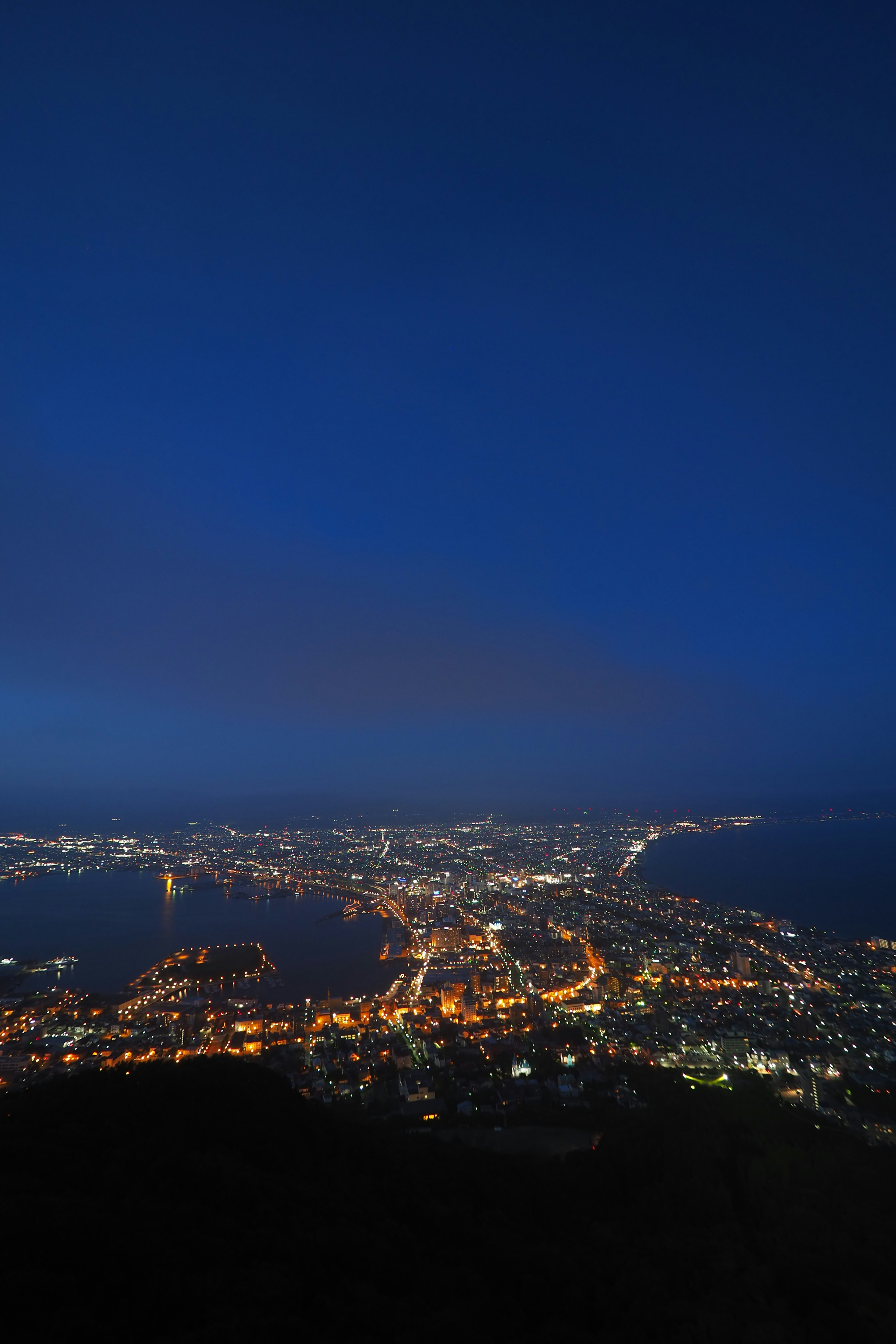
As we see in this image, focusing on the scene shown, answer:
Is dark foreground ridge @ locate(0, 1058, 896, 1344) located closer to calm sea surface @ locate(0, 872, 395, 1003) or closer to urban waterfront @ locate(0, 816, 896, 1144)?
urban waterfront @ locate(0, 816, 896, 1144)

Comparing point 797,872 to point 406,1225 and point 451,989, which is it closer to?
point 451,989

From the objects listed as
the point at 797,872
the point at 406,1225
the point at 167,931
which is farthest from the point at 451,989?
the point at 797,872

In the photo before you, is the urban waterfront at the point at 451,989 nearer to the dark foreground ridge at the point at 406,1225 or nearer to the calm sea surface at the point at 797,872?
the calm sea surface at the point at 797,872

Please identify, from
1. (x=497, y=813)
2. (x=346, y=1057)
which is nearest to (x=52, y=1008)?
(x=346, y=1057)

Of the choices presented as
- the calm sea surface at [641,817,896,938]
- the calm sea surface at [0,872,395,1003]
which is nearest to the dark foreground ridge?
the calm sea surface at [0,872,395,1003]

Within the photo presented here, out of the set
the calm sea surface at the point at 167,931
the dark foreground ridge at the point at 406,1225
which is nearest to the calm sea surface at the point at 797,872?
the calm sea surface at the point at 167,931

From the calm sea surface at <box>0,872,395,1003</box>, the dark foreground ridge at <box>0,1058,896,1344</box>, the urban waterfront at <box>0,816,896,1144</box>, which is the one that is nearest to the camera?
the dark foreground ridge at <box>0,1058,896,1344</box>
